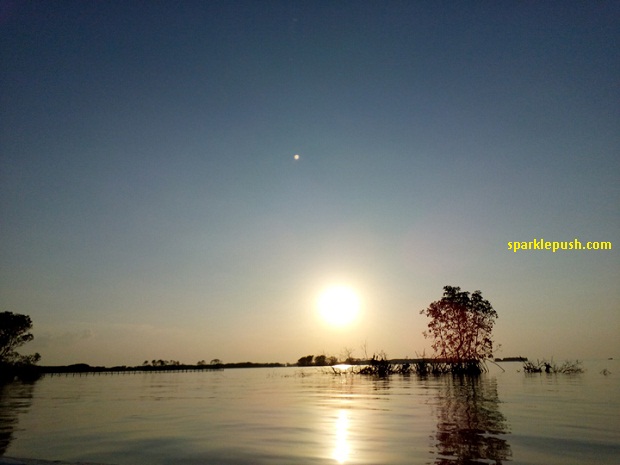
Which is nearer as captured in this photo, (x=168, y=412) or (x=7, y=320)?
(x=168, y=412)

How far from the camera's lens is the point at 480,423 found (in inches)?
637

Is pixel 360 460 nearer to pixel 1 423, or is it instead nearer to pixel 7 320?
pixel 1 423

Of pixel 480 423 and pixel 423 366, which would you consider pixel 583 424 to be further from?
pixel 423 366

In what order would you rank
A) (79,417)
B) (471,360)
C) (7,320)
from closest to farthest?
1. (79,417)
2. (471,360)
3. (7,320)

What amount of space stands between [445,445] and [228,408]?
15914 mm

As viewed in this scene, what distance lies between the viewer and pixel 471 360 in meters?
59.6

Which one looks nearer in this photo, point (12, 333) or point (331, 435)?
point (331, 435)

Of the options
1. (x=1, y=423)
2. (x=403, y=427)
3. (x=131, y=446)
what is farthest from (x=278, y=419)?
(x=1, y=423)

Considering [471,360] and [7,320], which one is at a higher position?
[7,320]

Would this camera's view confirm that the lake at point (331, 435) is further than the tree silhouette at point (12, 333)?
No

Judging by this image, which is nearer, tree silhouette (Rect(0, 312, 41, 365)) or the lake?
the lake

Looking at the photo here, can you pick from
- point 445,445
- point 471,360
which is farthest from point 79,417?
point 471,360

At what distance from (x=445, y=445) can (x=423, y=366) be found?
56460mm

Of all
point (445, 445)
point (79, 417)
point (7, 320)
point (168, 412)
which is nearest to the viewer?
point (445, 445)
